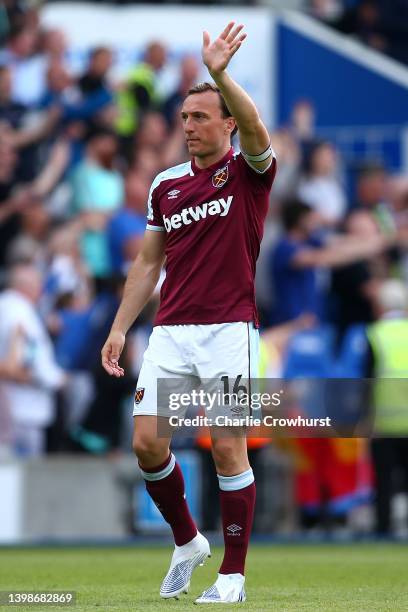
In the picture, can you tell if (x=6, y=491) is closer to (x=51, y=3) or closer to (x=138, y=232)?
(x=138, y=232)

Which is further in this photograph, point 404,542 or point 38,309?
point 38,309

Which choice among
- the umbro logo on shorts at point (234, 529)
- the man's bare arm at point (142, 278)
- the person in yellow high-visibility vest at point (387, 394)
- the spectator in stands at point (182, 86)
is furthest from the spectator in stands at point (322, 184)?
the umbro logo on shorts at point (234, 529)

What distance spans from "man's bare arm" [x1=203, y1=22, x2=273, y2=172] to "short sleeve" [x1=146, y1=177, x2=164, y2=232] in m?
0.52

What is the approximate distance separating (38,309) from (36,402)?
3.46ft

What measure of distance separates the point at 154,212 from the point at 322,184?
982 cm

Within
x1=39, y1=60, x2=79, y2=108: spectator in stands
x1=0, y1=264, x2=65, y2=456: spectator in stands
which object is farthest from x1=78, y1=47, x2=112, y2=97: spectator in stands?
x1=0, y1=264, x2=65, y2=456: spectator in stands

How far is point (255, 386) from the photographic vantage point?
270 inches

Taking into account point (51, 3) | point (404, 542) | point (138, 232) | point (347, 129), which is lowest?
point (404, 542)

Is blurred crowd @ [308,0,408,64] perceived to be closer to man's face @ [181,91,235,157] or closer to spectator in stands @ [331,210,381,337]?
spectator in stands @ [331,210,381,337]

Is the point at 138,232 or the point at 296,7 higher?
the point at 296,7

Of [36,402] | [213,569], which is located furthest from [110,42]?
[213,569]

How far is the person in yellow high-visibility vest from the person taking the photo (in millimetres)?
12891

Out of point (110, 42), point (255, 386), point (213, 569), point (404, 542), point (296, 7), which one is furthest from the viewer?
point (296, 7)

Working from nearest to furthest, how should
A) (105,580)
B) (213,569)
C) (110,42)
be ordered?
(105,580) < (213,569) < (110,42)
